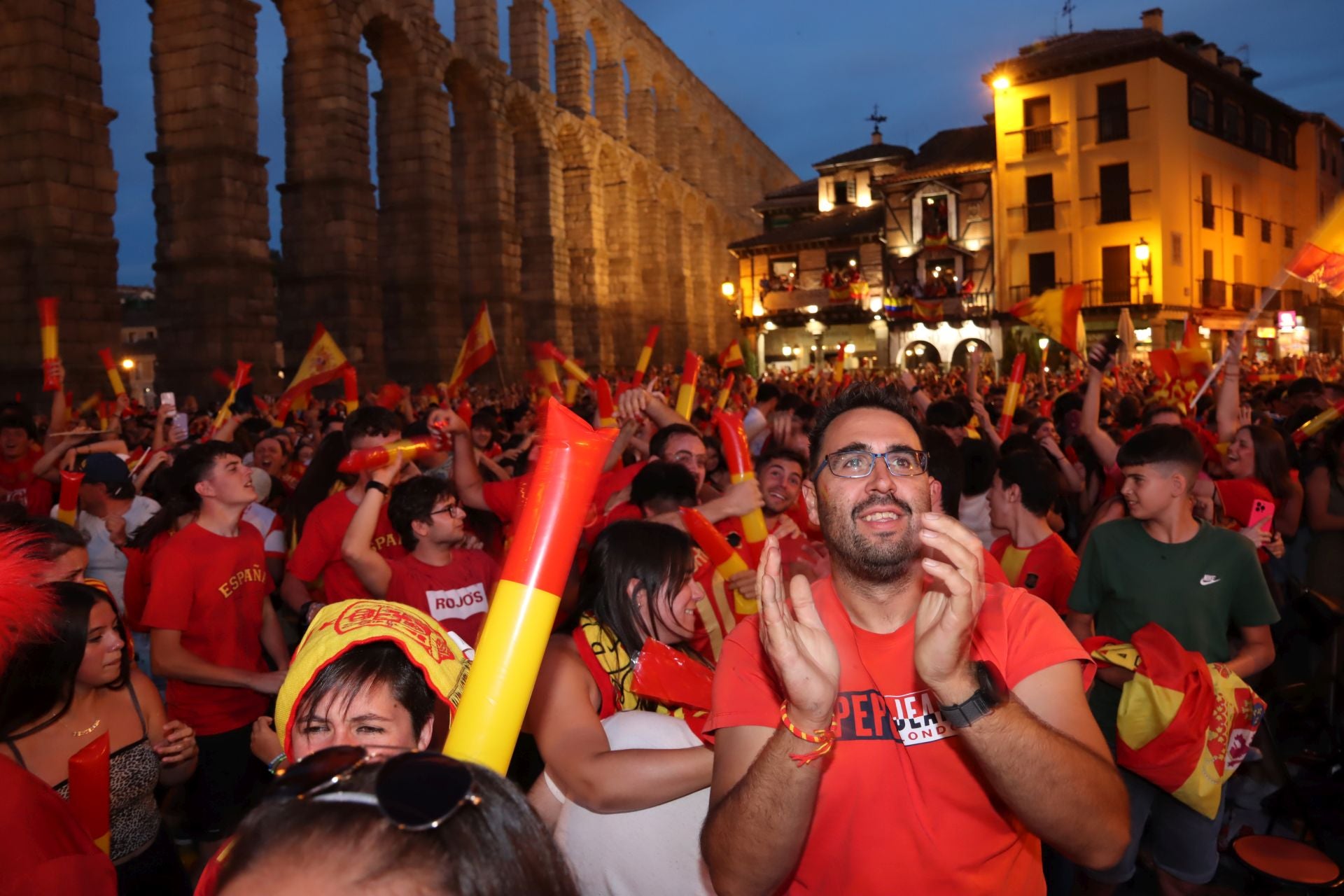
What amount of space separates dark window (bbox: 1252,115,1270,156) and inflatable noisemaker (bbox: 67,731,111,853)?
46181 mm

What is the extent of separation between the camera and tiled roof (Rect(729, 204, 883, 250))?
42.2 metres

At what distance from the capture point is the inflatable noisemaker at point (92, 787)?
2.15m

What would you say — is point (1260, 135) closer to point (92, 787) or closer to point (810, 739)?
point (810, 739)

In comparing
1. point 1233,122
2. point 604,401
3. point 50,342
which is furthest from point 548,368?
point 1233,122

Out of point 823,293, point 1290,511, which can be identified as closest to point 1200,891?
point 1290,511

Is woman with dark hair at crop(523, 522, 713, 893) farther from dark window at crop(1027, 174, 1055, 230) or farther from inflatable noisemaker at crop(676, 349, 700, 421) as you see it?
dark window at crop(1027, 174, 1055, 230)

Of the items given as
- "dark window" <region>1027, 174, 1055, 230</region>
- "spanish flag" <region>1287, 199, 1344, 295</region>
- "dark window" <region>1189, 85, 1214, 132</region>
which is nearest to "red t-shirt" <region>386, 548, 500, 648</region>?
"spanish flag" <region>1287, 199, 1344, 295</region>

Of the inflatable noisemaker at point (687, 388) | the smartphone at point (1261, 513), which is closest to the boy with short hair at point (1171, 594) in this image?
the smartphone at point (1261, 513)

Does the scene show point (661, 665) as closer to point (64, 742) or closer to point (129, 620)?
point (64, 742)

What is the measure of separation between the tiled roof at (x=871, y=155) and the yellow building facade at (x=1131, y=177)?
707 cm

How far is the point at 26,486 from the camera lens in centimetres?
677

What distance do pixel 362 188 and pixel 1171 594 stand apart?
2022 cm

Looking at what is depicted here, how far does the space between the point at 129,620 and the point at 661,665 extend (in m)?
3.25

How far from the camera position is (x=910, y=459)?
2.19 metres
